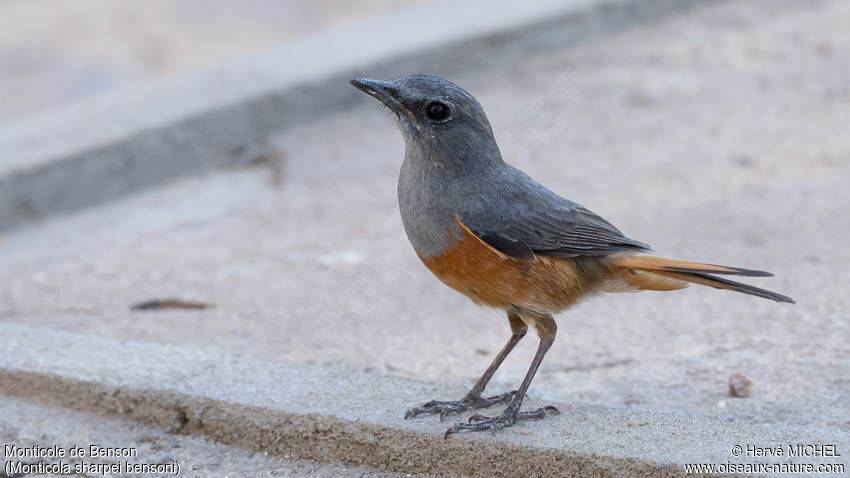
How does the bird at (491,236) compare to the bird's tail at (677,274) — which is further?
the bird at (491,236)

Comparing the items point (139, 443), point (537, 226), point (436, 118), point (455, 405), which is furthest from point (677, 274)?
point (139, 443)

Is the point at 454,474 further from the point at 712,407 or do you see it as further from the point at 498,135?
the point at 498,135

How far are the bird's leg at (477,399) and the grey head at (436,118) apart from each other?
581 millimetres

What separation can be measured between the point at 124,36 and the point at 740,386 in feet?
26.7

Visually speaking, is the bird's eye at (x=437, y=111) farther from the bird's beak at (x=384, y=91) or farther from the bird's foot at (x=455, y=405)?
the bird's foot at (x=455, y=405)

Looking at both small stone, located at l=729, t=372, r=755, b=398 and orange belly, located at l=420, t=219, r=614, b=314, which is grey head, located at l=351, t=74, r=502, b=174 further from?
small stone, located at l=729, t=372, r=755, b=398

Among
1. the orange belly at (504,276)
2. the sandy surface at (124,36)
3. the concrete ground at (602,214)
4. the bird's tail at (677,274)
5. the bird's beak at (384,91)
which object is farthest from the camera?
the sandy surface at (124,36)

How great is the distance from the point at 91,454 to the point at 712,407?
2.28m

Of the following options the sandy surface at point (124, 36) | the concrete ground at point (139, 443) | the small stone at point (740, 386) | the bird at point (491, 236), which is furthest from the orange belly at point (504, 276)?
the sandy surface at point (124, 36)

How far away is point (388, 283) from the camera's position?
5422 millimetres

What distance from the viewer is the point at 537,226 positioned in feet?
11.6

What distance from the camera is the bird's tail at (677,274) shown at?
10.7 ft

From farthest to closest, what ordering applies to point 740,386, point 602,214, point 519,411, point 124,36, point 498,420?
1. point 124,36
2. point 602,214
3. point 740,386
4. point 519,411
5. point 498,420

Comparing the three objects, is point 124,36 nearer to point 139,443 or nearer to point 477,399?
point 139,443
